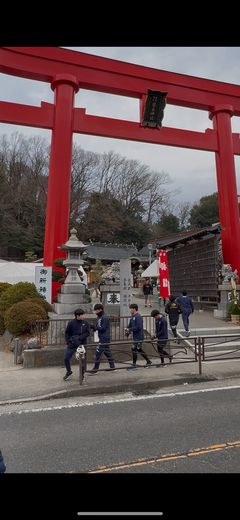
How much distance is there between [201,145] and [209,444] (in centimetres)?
1558

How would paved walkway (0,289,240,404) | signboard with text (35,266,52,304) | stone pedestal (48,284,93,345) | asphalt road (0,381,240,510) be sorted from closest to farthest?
1. asphalt road (0,381,240,510)
2. paved walkway (0,289,240,404)
3. stone pedestal (48,284,93,345)
4. signboard with text (35,266,52,304)

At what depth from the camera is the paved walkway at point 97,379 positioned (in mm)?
5703

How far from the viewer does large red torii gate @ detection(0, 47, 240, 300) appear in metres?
13.4

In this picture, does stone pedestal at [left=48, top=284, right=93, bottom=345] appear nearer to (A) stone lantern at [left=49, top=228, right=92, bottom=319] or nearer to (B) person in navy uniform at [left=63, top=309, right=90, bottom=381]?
(A) stone lantern at [left=49, top=228, right=92, bottom=319]

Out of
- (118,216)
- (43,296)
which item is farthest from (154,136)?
(118,216)

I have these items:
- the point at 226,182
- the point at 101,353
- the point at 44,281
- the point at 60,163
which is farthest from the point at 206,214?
the point at 101,353

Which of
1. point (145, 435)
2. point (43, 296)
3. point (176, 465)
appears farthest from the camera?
point (43, 296)

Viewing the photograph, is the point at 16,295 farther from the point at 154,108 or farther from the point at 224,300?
the point at 154,108

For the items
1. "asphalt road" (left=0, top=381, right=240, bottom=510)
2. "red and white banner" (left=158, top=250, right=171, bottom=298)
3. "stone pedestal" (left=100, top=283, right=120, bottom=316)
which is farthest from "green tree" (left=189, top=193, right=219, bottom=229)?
"asphalt road" (left=0, top=381, right=240, bottom=510)

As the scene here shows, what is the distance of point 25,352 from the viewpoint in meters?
7.39

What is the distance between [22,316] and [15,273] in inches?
305

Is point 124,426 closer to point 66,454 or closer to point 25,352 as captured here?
point 66,454

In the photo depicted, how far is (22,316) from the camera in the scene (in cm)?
842

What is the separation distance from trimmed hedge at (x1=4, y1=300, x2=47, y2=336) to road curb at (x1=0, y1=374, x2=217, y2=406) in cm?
309
